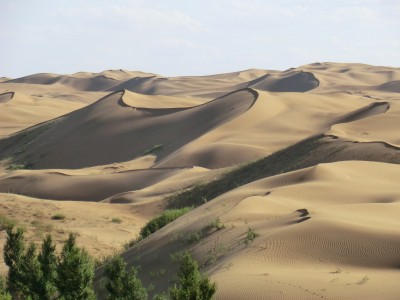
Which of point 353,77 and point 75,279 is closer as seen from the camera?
point 75,279

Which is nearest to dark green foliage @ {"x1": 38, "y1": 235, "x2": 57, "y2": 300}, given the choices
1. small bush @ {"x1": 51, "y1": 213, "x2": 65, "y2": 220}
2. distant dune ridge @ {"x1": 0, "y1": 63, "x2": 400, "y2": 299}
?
distant dune ridge @ {"x1": 0, "y1": 63, "x2": 400, "y2": 299}

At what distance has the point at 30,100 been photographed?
87.5m

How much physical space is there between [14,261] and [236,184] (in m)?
12.7

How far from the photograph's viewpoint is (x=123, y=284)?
1091cm

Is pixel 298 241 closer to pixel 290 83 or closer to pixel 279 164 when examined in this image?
pixel 279 164

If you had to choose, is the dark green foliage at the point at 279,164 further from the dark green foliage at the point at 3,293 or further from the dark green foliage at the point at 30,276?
the dark green foliage at the point at 3,293

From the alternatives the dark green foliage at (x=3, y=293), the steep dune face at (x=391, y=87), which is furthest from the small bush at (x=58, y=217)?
the steep dune face at (x=391, y=87)

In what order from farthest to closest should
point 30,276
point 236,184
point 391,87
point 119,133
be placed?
point 391,87 → point 119,133 → point 236,184 → point 30,276

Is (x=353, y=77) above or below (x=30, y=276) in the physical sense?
below

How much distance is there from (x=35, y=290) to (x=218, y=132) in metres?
30.9

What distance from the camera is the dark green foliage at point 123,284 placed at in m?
10.8

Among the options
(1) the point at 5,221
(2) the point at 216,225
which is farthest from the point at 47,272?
(1) the point at 5,221

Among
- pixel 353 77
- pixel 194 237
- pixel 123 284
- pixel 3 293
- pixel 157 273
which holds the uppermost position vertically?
pixel 123 284

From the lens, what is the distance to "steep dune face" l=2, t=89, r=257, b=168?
47.8 metres
